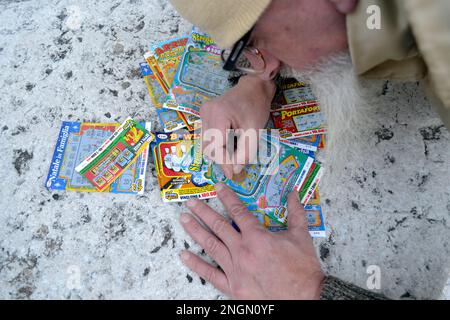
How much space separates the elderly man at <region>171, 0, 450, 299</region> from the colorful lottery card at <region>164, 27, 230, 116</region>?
0.50 ft

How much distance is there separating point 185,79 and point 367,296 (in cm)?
101

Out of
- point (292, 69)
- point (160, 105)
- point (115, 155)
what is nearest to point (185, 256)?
point (115, 155)

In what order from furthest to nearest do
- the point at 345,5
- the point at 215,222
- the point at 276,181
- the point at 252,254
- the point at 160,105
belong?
the point at 160,105, the point at 276,181, the point at 215,222, the point at 252,254, the point at 345,5

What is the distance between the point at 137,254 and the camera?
1240 millimetres

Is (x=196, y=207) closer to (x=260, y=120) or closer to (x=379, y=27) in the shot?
(x=260, y=120)

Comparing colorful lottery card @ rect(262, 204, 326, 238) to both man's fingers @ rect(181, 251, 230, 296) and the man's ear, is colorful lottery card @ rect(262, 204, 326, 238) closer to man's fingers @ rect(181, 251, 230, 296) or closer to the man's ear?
man's fingers @ rect(181, 251, 230, 296)

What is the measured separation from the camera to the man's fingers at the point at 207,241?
115 cm

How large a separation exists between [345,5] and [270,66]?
0.37m

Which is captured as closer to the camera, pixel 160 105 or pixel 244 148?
pixel 244 148

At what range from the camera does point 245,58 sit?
3.93ft

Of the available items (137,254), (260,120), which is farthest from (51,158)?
(260,120)

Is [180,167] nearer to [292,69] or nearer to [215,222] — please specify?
[215,222]

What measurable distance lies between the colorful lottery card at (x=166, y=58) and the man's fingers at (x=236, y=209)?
19.6 inches

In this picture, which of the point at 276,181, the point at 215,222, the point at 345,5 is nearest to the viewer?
the point at 345,5
